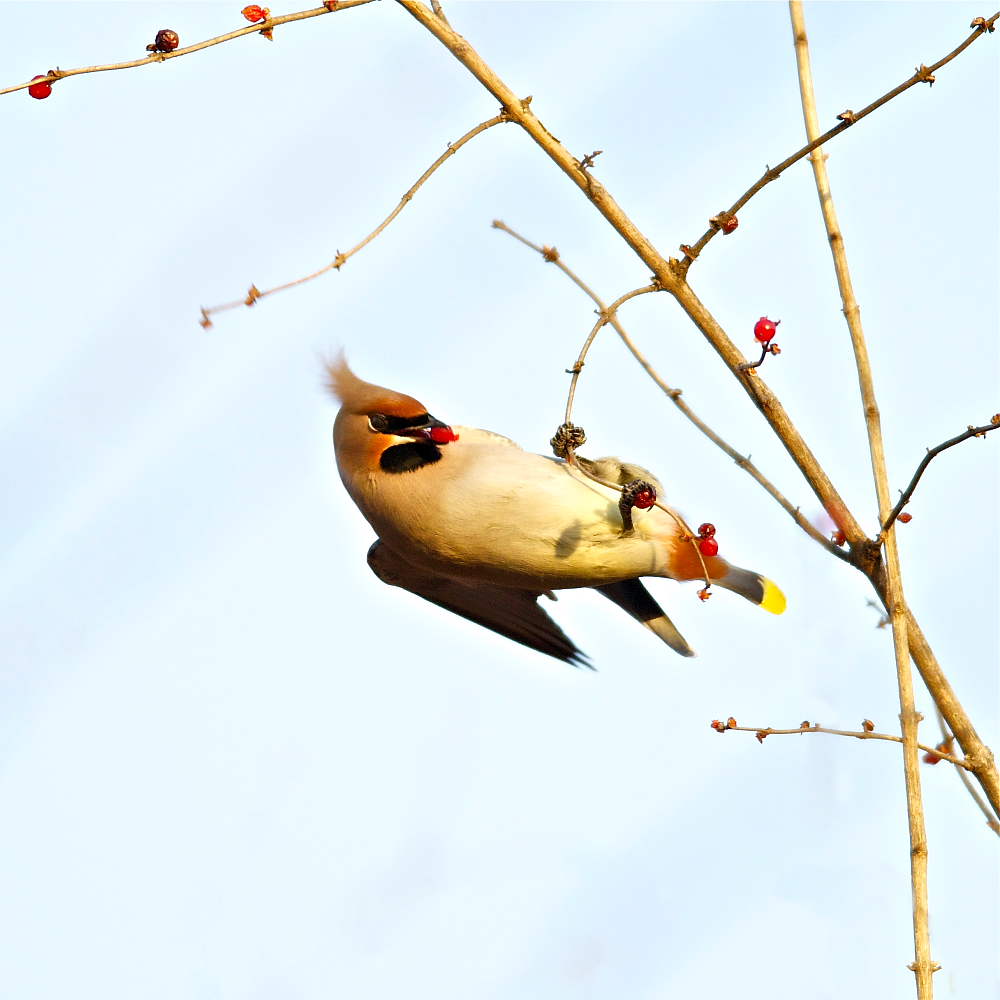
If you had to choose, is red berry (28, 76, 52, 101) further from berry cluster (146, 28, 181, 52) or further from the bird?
the bird

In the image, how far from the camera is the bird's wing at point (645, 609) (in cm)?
422

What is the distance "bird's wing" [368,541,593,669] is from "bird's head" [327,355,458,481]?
504 mm

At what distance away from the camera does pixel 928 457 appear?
258 centimetres

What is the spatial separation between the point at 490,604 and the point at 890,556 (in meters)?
1.81

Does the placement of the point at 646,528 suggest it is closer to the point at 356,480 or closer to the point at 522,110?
the point at 356,480

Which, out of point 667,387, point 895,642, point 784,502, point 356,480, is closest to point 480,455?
point 356,480

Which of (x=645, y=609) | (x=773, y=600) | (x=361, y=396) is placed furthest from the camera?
(x=645, y=609)

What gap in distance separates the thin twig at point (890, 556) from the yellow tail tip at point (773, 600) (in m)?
1.24

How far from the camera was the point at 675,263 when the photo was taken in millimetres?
2711

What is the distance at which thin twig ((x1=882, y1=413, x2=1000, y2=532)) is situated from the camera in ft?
8.14

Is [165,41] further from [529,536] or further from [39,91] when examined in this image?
[529,536]

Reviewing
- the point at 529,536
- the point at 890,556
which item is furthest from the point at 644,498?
the point at 890,556

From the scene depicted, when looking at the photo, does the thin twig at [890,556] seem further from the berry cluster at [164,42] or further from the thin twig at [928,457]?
the berry cluster at [164,42]

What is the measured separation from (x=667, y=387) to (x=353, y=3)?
99cm
